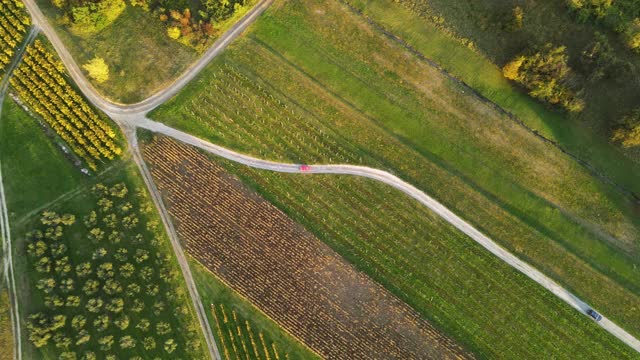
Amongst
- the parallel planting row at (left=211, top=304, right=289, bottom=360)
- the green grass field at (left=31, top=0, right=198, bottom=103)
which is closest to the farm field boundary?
the green grass field at (left=31, top=0, right=198, bottom=103)

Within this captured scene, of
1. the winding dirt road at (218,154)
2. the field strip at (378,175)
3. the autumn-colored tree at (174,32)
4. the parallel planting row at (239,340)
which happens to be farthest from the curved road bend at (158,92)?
the parallel planting row at (239,340)

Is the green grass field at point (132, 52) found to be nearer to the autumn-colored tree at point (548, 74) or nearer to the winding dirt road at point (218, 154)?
the winding dirt road at point (218, 154)

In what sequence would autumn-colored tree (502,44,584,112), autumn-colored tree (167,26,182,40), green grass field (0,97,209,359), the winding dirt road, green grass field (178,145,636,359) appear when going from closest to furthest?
green grass field (0,97,209,359) → green grass field (178,145,636,359) → the winding dirt road → autumn-colored tree (502,44,584,112) → autumn-colored tree (167,26,182,40)

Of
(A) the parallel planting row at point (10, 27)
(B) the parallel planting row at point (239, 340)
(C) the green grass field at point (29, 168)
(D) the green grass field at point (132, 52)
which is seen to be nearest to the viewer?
(B) the parallel planting row at point (239, 340)

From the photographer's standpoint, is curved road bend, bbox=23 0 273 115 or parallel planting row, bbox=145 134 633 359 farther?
curved road bend, bbox=23 0 273 115

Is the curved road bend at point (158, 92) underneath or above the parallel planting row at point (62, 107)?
above

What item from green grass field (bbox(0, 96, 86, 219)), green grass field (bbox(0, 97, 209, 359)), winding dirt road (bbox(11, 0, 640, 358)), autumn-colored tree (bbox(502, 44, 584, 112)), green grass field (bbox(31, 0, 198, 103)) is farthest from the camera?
green grass field (bbox(31, 0, 198, 103))

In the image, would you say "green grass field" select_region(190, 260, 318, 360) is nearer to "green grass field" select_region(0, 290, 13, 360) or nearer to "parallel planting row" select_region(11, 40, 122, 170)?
"parallel planting row" select_region(11, 40, 122, 170)

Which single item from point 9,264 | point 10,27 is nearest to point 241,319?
point 9,264
